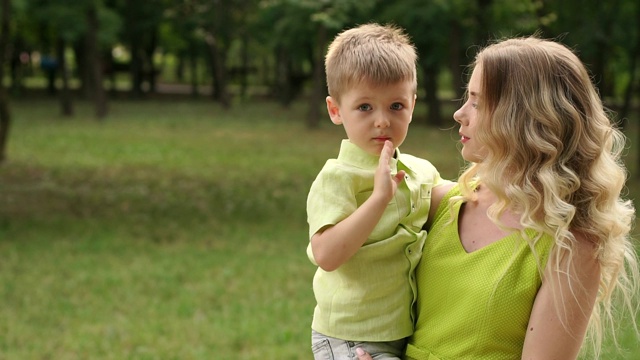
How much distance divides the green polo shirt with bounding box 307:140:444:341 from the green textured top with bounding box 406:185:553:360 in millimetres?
47

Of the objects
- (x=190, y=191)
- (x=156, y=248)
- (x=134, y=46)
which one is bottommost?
(x=190, y=191)

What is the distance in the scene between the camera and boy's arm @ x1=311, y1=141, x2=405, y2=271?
7.09ft

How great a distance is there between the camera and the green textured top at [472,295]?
2.22 m

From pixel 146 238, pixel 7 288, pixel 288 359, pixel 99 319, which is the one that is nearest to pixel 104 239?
pixel 146 238

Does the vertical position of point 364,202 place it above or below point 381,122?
below

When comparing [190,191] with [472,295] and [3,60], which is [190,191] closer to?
[3,60]

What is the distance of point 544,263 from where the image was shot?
2.17m

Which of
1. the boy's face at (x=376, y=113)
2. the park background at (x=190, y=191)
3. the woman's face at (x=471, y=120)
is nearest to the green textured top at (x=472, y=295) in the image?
the woman's face at (x=471, y=120)

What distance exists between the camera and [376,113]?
2328 mm

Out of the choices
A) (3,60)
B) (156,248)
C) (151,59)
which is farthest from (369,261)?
(151,59)

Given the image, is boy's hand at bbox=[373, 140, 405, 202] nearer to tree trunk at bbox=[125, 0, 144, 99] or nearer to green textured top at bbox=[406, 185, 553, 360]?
green textured top at bbox=[406, 185, 553, 360]

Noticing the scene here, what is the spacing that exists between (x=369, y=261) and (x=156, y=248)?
8.51 m

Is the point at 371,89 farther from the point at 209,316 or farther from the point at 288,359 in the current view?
the point at 209,316

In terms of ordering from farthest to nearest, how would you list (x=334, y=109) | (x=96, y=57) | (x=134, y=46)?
(x=134, y=46), (x=96, y=57), (x=334, y=109)
